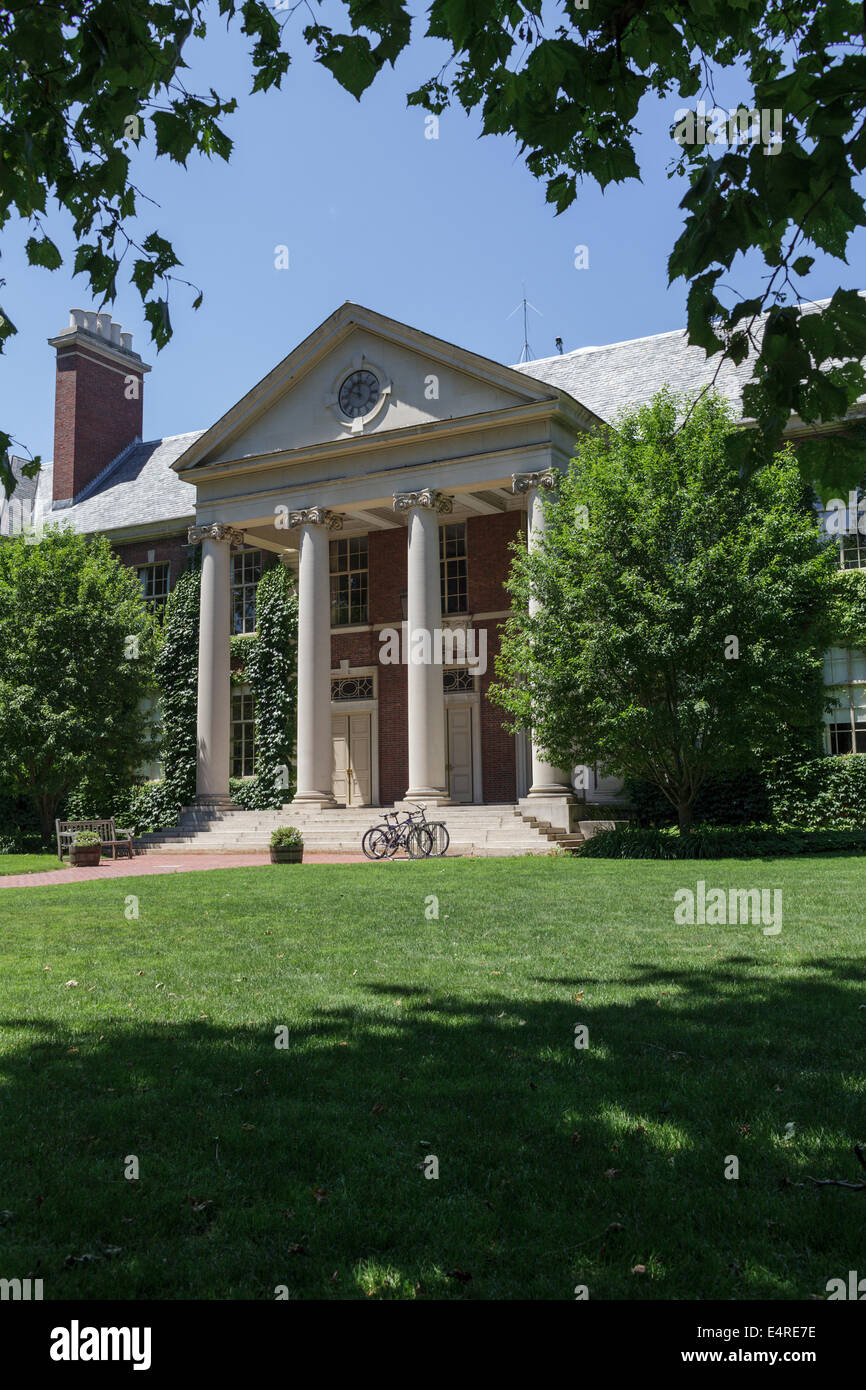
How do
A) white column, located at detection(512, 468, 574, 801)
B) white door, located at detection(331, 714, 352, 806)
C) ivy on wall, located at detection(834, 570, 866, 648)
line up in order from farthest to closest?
white door, located at detection(331, 714, 352, 806) < white column, located at detection(512, 468, 574, 801) < ivy on wall, located at detection(834, 570, 866, 648)

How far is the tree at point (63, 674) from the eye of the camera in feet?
90.3

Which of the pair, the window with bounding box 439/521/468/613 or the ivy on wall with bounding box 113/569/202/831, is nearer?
the window with bounding box 439/521/468/613

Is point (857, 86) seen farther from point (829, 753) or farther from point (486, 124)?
point (829, 753)

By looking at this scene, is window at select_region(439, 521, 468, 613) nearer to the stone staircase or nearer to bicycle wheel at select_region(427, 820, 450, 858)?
the stone staircase

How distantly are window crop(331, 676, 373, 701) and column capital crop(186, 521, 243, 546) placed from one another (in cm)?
534

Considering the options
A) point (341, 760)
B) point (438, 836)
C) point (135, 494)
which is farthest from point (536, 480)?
point (135, 494)

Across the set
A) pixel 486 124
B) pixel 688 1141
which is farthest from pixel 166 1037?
pixel 486 124

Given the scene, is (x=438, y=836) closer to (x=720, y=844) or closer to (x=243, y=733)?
(x=720, y=844)

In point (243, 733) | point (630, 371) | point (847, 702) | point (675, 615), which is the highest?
point (630, 371)

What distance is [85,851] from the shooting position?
71.1ft

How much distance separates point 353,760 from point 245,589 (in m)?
6.96

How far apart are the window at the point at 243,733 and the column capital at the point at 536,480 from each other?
38.0 feet

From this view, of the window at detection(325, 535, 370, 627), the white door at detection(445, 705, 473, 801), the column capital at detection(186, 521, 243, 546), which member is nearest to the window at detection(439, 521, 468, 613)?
the window at detection(325, 535, 370, 627)

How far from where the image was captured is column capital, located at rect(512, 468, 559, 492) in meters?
24.4
